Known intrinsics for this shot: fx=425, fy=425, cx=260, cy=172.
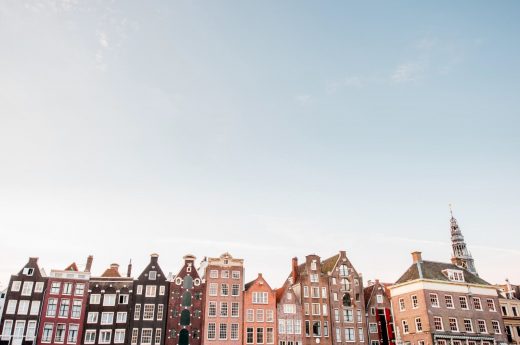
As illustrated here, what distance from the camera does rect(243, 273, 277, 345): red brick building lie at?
6475 cm

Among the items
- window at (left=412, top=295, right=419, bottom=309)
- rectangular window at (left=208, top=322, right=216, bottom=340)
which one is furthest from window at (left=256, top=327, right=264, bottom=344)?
window at (left=412, top=295, right=419, bottom=309)

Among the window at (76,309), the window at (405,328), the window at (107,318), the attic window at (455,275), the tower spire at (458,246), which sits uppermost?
the tower spire at (458,246)

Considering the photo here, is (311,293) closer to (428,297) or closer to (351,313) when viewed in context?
(351,313)

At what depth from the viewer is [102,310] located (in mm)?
63000

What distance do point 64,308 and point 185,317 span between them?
17.6 m

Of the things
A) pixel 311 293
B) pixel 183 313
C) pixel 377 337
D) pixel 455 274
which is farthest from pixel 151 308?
pixel 455 274

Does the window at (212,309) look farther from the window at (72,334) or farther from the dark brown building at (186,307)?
the window at (72,334)

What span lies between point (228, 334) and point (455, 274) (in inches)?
1540

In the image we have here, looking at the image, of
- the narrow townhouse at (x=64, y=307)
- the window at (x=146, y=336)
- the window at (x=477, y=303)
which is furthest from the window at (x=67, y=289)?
the window at (x=477, y=303)

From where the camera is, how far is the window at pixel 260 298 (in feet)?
220

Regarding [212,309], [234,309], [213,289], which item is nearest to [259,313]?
[234,309]

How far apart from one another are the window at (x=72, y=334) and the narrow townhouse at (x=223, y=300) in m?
18.2

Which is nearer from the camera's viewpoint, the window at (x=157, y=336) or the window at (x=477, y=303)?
the window at (x=157, y=336)

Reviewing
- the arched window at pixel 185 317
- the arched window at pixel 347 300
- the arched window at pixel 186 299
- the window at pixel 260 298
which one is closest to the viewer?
the arched window at pixel 185 317
